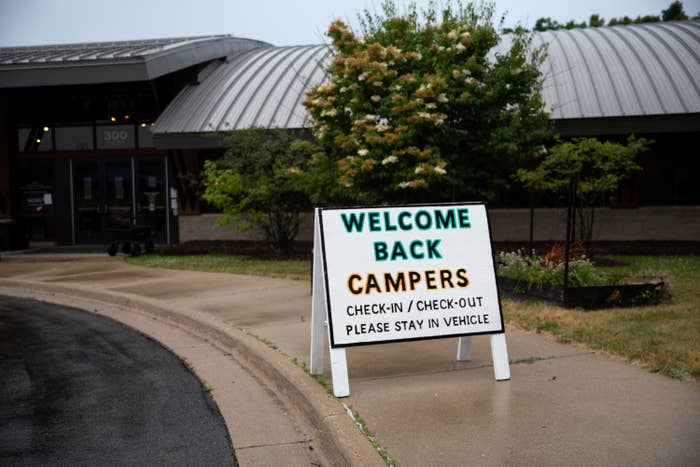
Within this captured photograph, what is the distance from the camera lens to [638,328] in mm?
7383

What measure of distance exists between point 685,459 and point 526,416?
43.0 inches

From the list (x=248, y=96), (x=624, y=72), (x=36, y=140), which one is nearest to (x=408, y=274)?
(x=624, y=72)

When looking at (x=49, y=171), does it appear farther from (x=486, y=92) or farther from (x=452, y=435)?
(x=452, y=435)

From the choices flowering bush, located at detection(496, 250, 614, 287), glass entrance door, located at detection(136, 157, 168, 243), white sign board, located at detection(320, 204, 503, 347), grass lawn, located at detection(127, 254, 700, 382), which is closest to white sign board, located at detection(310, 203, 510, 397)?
white sign board, located at detection(320, 204, 503, 347)

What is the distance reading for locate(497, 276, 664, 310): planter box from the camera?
8.65m

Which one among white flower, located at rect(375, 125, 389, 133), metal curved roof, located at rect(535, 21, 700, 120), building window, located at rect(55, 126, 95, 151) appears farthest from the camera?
building window, located at rect(55, 126, 95, 151)

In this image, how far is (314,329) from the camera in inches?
234

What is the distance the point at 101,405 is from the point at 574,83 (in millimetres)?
17916

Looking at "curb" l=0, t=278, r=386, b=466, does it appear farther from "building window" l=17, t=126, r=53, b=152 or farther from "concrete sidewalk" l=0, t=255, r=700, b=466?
"building window" l=17, t=126, r=53, b=152

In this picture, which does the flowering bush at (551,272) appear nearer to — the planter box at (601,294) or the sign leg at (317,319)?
the planter box at (601,294)

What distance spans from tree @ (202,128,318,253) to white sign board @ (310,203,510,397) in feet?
33.6

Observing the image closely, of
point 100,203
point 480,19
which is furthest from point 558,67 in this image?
point 100,203

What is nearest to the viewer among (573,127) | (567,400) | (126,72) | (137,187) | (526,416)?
(526,416)

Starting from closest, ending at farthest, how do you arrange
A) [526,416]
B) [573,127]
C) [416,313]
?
[526,416]
[416,313]
[573,127]
